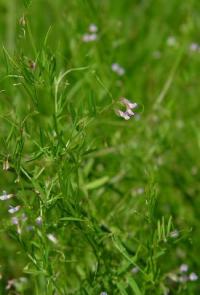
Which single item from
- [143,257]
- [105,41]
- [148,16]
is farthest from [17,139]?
[148,16]

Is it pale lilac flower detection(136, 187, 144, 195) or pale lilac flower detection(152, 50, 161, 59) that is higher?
pale lilac flower detection(136, 187, 144, 195)

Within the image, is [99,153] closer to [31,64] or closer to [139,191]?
[139,191]

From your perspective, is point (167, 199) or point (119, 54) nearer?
point (167, 199)

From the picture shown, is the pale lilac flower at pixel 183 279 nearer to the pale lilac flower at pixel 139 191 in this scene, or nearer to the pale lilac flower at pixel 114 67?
the pale lilac flower at pixel 139 191

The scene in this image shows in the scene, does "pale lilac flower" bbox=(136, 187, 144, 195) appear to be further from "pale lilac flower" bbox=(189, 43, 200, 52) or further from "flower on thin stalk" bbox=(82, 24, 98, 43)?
"pale lilac flower" bbox=(189, 43, 200, 52)

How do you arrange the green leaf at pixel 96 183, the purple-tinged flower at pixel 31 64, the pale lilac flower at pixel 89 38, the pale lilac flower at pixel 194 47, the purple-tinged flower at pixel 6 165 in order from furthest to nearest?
the pale lilac flower at pixel 194 47 → the pale lilac flower at pixel 89 38 → the green leaf at pixel 96 183 → the purple-tinged flower at pixel 31 64 → the purple-tinged flower at pixel 6 165

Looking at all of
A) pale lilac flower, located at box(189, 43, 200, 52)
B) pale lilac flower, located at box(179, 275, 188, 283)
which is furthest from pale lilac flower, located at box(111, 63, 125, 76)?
pale lilac flower, located at box(179, 275, 188, 283)

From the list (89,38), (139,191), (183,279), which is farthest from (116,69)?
(183,279)

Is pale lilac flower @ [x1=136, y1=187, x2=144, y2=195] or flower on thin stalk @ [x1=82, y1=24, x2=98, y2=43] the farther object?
flower on thin stalk @ [x1=82, y1=24, x2=98, y2=43]

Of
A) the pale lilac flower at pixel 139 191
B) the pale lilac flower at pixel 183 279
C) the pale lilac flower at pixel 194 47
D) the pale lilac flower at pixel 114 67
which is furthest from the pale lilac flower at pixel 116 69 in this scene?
the pale lilac flower at pixel 183 279

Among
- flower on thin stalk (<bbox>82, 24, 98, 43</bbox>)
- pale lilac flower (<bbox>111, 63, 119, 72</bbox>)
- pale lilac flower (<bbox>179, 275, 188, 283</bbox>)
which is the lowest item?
pale lilac flower (<bbox>179, 275, 188, 283</bbox>)

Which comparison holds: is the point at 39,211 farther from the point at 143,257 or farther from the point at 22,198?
the point at 143,257
